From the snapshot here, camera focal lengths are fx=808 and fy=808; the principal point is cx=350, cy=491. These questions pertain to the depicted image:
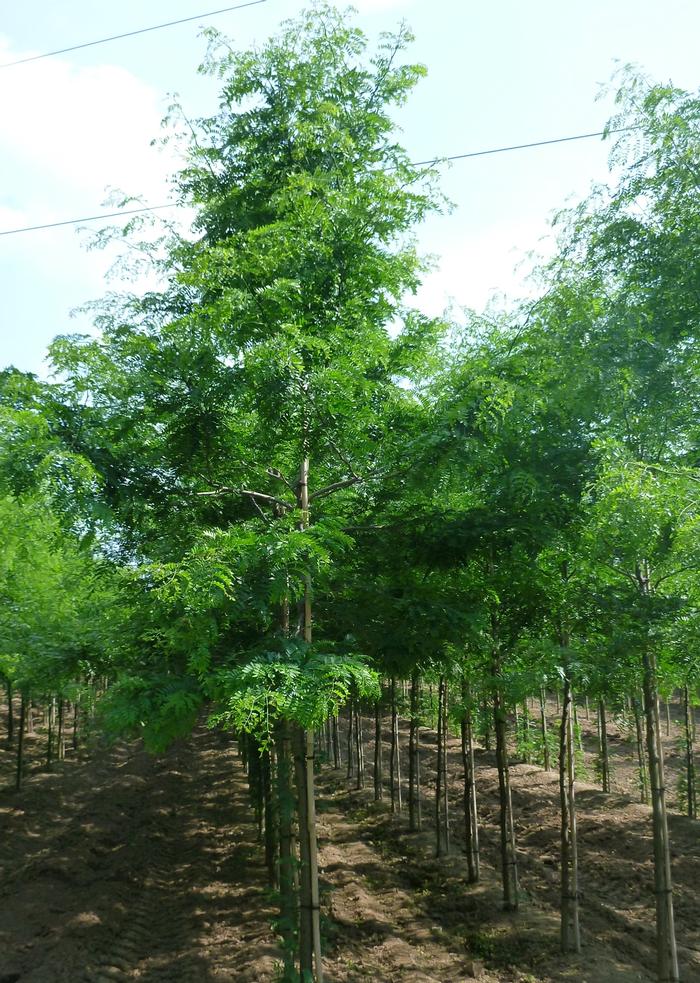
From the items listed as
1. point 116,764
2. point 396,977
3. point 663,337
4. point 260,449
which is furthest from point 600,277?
point 116,764

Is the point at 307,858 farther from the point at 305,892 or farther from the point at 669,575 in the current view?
the point at 669,575

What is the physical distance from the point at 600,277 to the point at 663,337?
2.83 feet

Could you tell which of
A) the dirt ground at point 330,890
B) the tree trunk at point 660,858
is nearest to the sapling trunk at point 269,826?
the dirt ground at point 330,890

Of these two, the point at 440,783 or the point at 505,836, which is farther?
the point at 440,783

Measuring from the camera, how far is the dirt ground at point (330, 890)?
9172 mm

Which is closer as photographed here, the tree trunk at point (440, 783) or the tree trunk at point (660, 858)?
the tree trunk at point (660, 858)

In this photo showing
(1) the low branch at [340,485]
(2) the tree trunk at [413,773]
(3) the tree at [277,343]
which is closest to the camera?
(3) the tree at [277,343]

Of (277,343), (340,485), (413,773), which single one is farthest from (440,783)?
(277,343)

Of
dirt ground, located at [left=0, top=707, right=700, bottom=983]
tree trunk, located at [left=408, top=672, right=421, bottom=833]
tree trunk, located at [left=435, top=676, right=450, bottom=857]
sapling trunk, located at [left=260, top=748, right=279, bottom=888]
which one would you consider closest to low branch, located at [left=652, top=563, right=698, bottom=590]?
dirt ground, located at [left=0, top=707, right=700, bottom=983]

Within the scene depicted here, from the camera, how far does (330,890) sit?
26.4 ft

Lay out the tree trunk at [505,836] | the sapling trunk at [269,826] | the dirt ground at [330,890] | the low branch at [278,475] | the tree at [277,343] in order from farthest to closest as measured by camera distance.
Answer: the sapling trunk at [269,826], the tree trunk at [505,836], the dirt ground at [330,890], the low branch at [278,475], the tree at [277,343]

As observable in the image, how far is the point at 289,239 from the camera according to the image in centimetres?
648

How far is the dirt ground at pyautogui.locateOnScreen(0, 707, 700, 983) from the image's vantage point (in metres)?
9.17

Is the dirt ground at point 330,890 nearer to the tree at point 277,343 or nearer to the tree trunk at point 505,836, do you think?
the tree trunk at point 505,836
